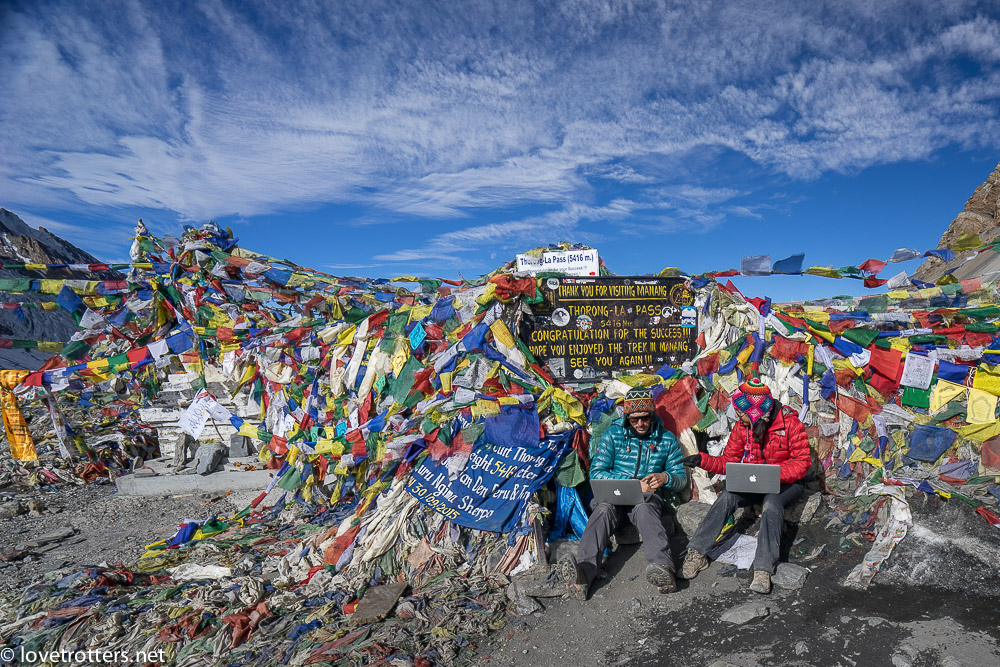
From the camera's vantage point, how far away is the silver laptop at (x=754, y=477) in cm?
499

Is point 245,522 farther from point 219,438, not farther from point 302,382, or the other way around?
point 219,438

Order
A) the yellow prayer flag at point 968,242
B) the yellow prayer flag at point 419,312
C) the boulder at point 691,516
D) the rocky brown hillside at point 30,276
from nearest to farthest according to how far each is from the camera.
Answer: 1. the boulder at point 691,516
2. the yellow prayer flag at point 968,242
3. the yellow prayer flag at point 419,312
4. the rocky brown hillside at point 30,276

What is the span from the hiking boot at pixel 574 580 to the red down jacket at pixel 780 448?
1.72 meters

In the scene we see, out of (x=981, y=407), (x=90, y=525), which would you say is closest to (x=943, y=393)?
(x=981, y=407)

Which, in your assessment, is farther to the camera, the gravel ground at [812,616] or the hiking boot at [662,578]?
the hiking boot at [662,578]

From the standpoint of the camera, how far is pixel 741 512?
17.7 ft

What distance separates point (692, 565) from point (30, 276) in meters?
21.2

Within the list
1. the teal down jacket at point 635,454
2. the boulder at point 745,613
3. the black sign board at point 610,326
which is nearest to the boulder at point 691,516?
the teal down jacket at point 635,454

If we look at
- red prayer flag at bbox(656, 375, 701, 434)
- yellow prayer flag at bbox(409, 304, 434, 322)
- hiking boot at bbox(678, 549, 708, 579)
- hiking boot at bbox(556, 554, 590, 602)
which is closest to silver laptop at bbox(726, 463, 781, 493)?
hiking boot at bbox(678, 549, 708, 579)

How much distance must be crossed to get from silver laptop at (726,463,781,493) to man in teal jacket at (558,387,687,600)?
607mm

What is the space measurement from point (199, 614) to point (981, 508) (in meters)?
6.80

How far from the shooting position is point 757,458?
5457 millimetres

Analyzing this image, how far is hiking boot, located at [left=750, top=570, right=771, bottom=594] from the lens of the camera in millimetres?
4375

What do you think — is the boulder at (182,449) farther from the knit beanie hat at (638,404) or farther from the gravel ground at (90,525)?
the knit beanie hat at (638,404)
